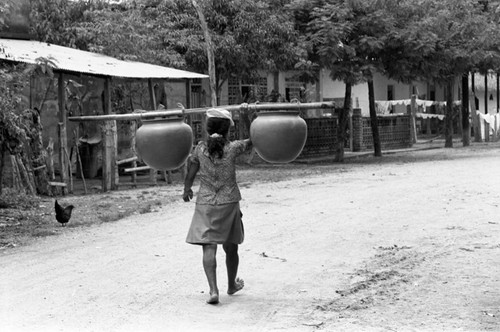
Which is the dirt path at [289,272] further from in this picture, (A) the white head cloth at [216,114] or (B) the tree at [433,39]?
(B) the tree at [433,39]

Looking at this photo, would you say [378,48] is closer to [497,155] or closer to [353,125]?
[497,155]

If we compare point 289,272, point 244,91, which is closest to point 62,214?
point 289,272

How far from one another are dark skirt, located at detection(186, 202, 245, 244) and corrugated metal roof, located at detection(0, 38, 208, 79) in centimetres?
874

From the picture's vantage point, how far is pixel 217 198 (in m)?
7.17

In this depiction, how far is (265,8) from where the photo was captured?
75.2 ft

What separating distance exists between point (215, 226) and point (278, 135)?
1.00 m

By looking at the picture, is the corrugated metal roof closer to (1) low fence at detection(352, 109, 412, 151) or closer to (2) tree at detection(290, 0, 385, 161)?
(2) tree at detection(290, 0, 385, 161)

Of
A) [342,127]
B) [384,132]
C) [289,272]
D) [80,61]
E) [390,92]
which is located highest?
[80,61]

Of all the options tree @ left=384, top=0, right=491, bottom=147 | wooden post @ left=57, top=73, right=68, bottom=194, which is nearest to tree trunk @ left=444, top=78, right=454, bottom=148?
tree @ left=384, top=0, right=491, bottom=147

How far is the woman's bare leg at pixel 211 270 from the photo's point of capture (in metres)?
6.91

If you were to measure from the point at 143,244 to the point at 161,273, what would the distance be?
1.99 meters

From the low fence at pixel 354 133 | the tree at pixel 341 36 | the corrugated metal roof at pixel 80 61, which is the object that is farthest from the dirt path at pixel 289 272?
the low fence at pixel 354 133

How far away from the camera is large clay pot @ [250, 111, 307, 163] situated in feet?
22.0

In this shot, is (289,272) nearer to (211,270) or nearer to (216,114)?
(211,270)
